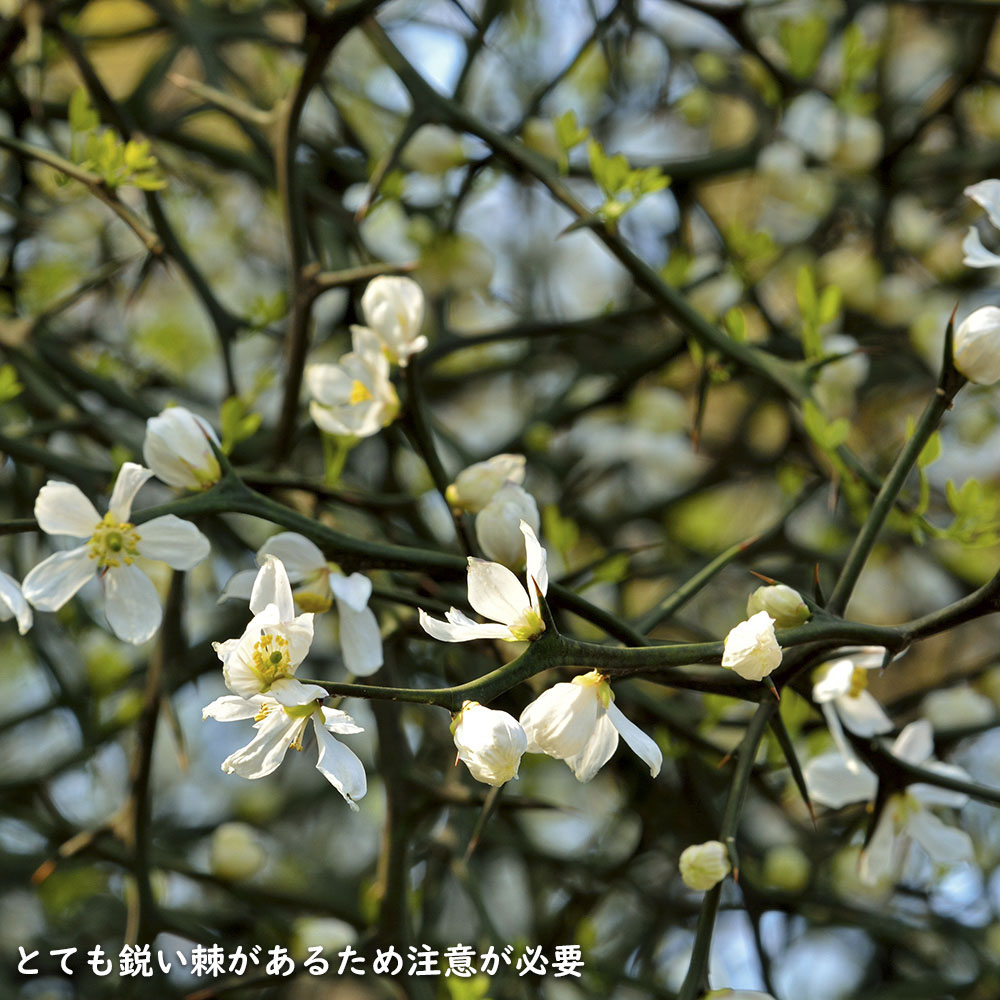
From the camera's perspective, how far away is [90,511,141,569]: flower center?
833 mm

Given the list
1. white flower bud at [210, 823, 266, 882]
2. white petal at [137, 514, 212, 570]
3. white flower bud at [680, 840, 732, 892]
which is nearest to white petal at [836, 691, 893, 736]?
white flower bud at [680, 840, 732, 892]

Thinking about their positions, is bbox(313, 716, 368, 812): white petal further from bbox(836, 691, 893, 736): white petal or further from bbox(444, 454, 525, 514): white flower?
bbox(836, 691, 893, 736): white petal

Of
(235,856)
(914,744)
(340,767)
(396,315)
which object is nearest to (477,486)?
(396,315)

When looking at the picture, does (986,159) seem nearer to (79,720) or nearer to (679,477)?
(679,477)

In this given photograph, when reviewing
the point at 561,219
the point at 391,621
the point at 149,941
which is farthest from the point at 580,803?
the point at 391,621

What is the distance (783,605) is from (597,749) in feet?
0.53

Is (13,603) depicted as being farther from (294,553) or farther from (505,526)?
(505,526)

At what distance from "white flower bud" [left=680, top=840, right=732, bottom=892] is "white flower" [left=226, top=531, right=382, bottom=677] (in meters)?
0.28

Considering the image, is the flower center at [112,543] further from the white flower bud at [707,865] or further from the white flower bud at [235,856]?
the white flower bud at [235,856]

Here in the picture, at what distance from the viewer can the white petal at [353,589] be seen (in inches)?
31.1

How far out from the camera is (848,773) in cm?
105

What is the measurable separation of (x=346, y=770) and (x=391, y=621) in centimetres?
28

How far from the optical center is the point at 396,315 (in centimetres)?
94

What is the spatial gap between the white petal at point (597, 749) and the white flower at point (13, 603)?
40cm
